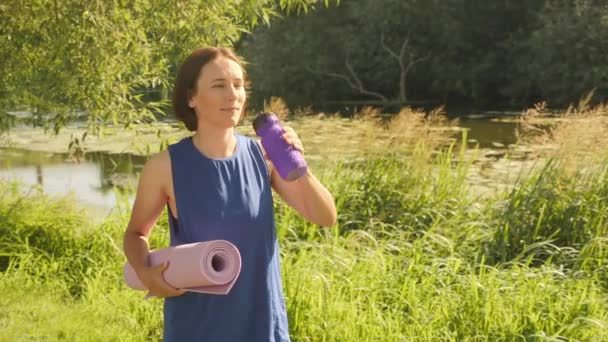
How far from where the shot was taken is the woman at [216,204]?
5.65 feet

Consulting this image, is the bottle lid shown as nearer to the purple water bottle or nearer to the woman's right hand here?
the purple water bottle

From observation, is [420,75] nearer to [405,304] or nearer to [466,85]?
[466,85]

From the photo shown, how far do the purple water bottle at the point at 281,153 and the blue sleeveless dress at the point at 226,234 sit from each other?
10 cm

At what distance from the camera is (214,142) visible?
5.80 feet

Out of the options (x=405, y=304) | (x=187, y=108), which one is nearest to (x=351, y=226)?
(x=405, y=304)

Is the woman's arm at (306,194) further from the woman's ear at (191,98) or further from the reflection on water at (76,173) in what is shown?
the reflection on water at (76,173)

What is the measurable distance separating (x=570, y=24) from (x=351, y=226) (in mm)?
17354

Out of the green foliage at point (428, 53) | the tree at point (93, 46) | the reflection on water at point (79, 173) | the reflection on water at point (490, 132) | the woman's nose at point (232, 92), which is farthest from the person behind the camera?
the green foliage at point (428, 53)

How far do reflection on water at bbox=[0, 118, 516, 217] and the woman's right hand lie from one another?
630cm

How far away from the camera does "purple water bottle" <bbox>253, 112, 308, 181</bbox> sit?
1.69 m

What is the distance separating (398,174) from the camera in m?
6.29

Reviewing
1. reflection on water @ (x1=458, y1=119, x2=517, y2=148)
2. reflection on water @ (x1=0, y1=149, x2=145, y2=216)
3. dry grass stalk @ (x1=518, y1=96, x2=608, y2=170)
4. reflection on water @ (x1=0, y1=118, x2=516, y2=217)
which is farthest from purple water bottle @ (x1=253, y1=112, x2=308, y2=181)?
reflection on water @ (x1=458, y1=119, x2=517, y2=148)

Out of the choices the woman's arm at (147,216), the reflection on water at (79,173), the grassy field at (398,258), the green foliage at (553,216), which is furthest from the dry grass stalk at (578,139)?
the reflection on water at (79,173)

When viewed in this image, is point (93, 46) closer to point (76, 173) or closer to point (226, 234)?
point (226, 234)
